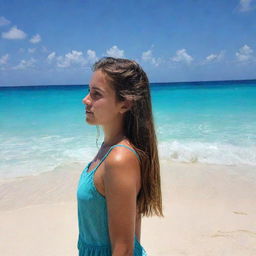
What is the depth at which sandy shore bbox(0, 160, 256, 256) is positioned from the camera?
3801mm

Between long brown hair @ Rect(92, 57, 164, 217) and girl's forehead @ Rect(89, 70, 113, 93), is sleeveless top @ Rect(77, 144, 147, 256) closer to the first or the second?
long brown hair @ Rect(92, 57, 164, 217)

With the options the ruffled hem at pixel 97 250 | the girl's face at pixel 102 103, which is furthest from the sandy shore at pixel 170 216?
the girl's face at pixel 102 103

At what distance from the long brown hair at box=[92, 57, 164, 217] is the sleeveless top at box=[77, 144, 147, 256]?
143 millimetres

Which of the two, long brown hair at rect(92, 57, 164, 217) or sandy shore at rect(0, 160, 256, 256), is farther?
sandy shore at rect(0, 160, 256, 256)

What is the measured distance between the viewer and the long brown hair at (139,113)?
1446 millimetres

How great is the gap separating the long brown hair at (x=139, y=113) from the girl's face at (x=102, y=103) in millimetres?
26

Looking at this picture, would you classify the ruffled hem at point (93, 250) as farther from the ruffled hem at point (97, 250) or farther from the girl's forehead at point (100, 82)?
the girl's forehead at point (100, 82)

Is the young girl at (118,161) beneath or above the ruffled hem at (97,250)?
above

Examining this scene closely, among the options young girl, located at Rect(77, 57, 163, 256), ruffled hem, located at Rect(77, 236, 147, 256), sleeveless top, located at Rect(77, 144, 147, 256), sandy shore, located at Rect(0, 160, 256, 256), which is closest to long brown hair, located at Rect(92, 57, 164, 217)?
young girl, located at Rect(77, 57, 163, 256)

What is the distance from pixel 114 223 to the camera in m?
1.30

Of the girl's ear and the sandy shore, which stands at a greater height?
the girl's ear

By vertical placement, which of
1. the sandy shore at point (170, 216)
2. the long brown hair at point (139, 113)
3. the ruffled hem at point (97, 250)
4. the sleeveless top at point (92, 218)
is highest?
the long brown hair at point (139, 113)

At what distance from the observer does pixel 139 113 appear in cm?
148

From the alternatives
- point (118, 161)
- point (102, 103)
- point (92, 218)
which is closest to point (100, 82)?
point (102, 103)
